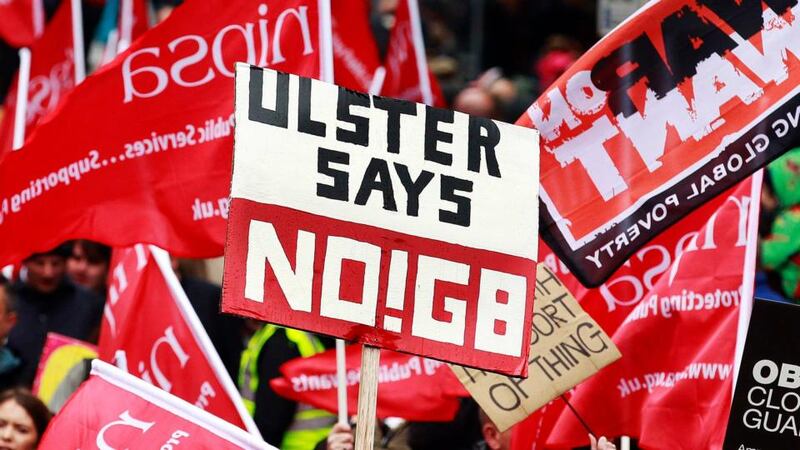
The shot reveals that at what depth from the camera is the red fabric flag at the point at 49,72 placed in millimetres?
Answer: 9969

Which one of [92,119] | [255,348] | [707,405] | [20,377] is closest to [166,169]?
[92,119]

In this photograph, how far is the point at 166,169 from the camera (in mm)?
6805

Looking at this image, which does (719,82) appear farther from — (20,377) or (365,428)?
(20,377)

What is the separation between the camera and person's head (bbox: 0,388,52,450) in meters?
6.61

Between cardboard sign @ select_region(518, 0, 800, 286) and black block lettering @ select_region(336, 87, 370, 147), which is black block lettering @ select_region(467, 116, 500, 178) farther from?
cardboard sign @ select_region(518, 0, 800, 286)

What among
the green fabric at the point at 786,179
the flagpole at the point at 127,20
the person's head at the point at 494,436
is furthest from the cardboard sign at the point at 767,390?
the flagpole at the point at 127,20

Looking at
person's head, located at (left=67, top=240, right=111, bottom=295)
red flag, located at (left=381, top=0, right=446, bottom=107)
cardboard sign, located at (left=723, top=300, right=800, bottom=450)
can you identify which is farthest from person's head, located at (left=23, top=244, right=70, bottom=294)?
cardboard sign, located at (left=723, top=300, right=800, bottom=450)

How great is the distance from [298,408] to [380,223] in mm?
2744

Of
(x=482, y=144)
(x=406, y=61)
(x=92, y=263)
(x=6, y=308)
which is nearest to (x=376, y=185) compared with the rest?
(x=482, y=144)

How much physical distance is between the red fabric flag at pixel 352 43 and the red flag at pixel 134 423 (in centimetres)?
366

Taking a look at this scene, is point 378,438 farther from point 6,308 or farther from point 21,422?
point 6,308

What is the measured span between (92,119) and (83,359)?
1.33 metres

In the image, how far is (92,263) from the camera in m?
9.34

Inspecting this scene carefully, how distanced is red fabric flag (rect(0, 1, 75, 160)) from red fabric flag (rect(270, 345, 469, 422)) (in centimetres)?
342
